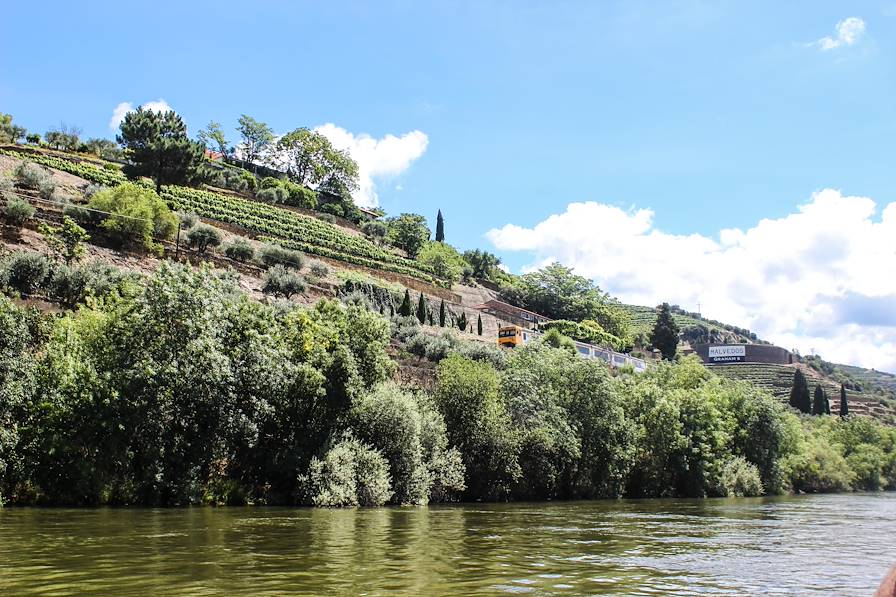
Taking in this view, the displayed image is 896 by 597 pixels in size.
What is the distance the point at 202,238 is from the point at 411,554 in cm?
5867

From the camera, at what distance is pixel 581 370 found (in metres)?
46.5

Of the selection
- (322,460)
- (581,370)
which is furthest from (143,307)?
(581,370)

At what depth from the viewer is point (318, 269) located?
79000 millimetres

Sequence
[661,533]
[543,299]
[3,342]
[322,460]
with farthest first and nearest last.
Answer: [543,299], [322,460], [3,342], [661,533]

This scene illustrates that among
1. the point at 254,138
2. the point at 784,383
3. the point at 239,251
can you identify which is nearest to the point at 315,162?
the point at 254,138

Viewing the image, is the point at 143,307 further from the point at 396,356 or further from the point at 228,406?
the point at 396,356

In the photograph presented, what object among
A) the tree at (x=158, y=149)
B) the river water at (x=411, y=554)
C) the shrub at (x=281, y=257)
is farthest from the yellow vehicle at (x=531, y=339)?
the river water at (x=411, y=554)

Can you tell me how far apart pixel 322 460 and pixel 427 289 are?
68.0 m

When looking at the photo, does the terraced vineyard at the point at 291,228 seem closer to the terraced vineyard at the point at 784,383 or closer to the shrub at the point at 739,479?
the shrub at the point at 739,479

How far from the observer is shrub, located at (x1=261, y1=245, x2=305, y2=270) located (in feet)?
245

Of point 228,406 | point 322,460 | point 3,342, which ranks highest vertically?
point 3,342

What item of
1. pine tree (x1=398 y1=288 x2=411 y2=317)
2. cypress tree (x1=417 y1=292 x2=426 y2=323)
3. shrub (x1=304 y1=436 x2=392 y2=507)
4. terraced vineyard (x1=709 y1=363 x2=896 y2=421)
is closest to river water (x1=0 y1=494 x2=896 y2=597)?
shrub (x1=304 y1=436 x2=392 y2=507)

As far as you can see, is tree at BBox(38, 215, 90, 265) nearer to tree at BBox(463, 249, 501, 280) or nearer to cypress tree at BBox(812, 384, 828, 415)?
tree at BBox(463, 249, 501, 280)

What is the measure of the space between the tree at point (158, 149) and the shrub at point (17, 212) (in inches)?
1211
